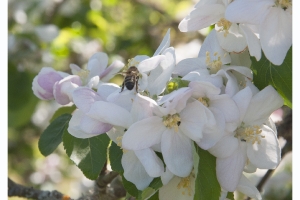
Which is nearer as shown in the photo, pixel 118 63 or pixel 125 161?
pixel 125 161

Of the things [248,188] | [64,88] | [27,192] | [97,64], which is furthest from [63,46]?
[248,188]

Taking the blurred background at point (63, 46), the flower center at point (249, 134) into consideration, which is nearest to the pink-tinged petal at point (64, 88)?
the flower center at point (249, 134)

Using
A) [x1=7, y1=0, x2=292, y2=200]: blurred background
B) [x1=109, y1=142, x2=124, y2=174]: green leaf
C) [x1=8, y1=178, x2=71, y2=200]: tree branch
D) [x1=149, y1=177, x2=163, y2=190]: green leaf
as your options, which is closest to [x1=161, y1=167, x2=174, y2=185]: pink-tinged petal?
[x1=149, y1=177, x2=163, y2=190]: green leaf

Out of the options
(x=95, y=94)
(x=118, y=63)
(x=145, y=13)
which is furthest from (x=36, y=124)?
(x=95, y=94)

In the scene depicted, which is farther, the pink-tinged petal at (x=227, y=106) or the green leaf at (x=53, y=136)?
the green leaf at (x=53, y=136)

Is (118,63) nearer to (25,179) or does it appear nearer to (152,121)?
(152,121)

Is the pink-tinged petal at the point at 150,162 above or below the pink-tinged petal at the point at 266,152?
above

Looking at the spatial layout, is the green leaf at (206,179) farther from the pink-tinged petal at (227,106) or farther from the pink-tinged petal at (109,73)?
the pink-tinged petal at (109,73)

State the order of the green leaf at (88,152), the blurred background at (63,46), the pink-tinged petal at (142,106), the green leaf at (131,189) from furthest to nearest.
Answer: the blurred background at (63,46)
the green leaf at (88,152)
the green leaf at (131,189)
the pink-tinged petal at (142,106)
